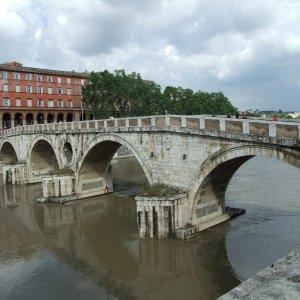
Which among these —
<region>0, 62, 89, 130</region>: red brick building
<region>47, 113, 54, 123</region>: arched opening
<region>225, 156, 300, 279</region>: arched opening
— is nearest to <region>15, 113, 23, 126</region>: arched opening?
<region>0, 62, 89, 130</region>: red brick building

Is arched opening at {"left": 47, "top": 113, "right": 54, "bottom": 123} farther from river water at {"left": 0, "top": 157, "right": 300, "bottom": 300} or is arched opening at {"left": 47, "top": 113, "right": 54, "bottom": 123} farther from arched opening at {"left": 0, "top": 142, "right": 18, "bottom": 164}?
river water at {"left": 0, "top": 157, "right": 300, "bottom": 300}

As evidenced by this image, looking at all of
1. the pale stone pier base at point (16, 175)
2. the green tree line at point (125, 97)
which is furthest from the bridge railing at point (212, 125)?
the green tree line at point (125, 97)

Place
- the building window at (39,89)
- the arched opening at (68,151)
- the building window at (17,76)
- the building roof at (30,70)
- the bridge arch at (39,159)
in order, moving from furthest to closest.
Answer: the building window at (39,89) → the building window at (17,76) → the building roof at (30,70) → the bridge arch at (39,159) → the arched opening at (68,151)

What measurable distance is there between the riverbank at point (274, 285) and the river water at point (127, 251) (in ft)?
25.3

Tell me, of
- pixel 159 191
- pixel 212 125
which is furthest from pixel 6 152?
pixel 212 125

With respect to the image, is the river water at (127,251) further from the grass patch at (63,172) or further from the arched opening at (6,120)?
the arched opening at (6,120)

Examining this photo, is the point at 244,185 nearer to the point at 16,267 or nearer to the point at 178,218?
the point at 178,218

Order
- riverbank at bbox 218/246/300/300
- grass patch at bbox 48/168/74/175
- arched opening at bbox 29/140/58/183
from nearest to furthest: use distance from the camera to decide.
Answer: riverbank at bbox 218/246/300/300 → grass patch at bbox 48/168/74/175 → arched opening at bbox 29/140/58/183

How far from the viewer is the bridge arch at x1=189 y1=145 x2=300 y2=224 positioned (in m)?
13.7

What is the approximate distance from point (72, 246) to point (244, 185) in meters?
14.8

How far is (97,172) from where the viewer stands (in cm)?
2806

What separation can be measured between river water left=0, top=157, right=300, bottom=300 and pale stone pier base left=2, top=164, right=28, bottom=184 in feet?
35.0

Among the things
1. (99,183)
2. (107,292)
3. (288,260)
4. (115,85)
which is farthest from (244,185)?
(115,85)

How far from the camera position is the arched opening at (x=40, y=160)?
35.8 metres
